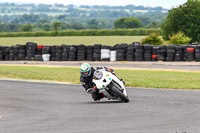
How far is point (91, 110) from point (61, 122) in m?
2.04

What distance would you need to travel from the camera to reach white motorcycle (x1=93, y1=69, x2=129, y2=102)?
13.1 m

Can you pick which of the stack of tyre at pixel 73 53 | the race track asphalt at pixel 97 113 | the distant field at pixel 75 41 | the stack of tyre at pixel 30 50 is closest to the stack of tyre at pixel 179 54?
the stack of tyre at pixel 73 53

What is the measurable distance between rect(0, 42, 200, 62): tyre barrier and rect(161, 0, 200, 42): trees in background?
20.1 m

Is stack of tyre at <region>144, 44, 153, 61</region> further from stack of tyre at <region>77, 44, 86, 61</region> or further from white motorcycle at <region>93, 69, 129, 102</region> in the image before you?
white motorcycle at <region>93, 69, 129, 102</region>

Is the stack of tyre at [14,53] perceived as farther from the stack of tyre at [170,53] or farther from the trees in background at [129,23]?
the trees in background at [129,23]

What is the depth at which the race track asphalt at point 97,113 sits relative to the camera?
31.3ft

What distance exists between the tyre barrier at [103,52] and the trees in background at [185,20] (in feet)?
65.8

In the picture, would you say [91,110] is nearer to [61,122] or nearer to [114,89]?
[114,89]

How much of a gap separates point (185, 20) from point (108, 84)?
146 feet

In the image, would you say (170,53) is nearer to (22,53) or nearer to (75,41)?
(22,53)

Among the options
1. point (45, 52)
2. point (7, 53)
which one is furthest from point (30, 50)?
point (7, 53)

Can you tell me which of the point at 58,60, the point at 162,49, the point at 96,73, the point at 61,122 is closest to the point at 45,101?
the point at 96,73

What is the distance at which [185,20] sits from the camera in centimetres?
5609

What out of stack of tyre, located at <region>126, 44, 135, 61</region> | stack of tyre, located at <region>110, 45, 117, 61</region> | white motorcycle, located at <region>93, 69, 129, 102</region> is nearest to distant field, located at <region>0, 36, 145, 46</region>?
stack of tyre, located at <region>110, 45, 117, 61</region>
